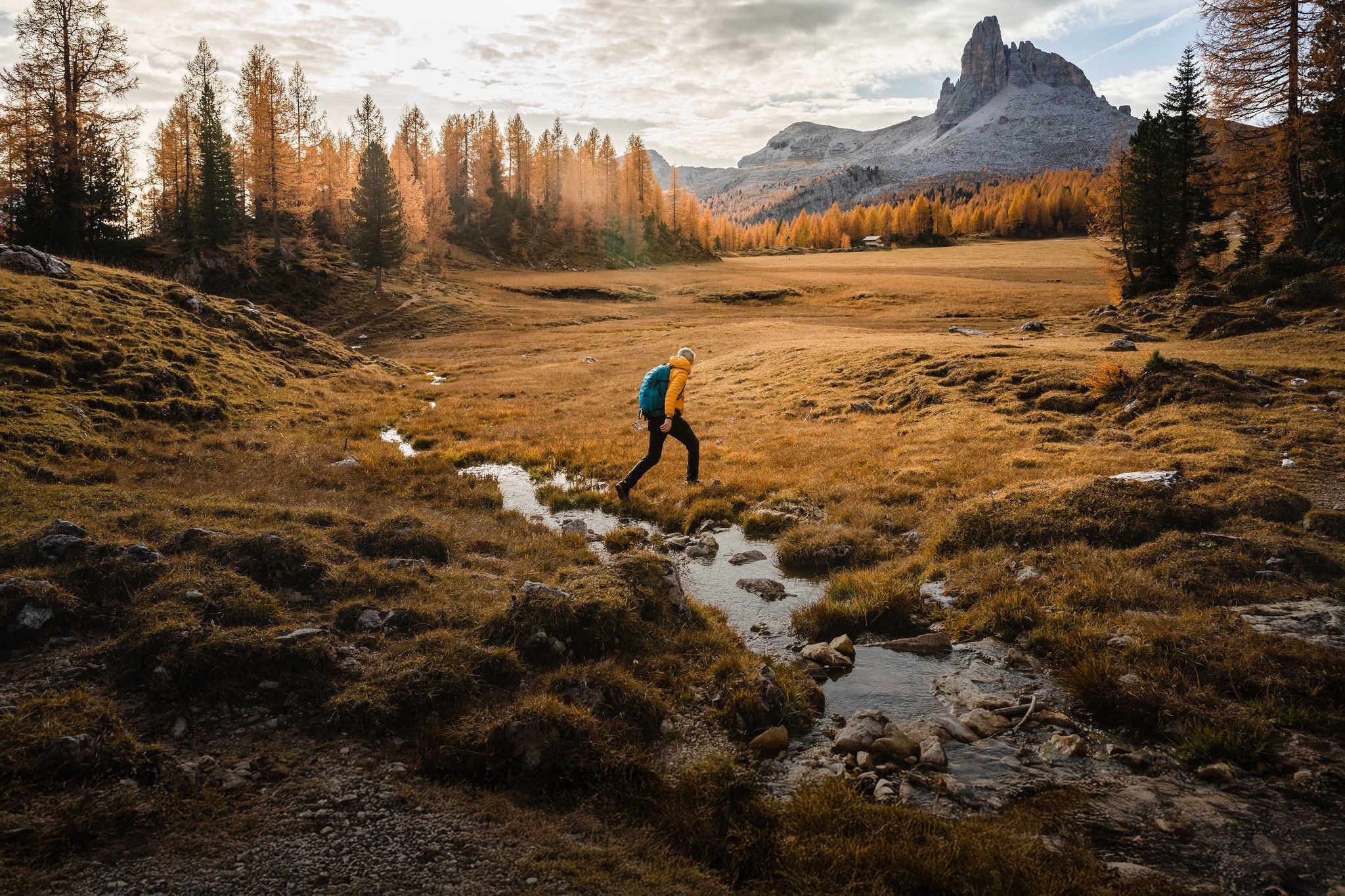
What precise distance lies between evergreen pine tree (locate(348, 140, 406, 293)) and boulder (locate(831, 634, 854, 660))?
68.9 m

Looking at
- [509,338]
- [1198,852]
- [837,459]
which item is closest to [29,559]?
[1198,852]

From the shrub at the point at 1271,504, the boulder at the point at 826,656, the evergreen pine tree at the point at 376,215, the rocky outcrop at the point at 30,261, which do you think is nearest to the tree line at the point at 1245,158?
the shrub at the point at 1271,504

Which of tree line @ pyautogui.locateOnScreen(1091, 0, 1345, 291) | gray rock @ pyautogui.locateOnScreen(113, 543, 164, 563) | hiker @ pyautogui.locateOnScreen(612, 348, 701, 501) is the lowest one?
gray rock @ pyautogui.locateOnScreen(113, 543, 164, 563)

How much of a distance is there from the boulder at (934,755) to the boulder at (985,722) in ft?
1.95

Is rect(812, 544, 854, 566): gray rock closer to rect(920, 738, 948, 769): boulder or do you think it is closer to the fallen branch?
the fallen branch

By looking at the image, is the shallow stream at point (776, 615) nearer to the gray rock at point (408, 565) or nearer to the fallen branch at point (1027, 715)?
the fallen branch at point (1027, 715)

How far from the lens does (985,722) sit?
21.8 ft

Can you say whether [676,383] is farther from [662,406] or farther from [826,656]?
[826,656]

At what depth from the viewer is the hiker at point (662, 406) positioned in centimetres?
1441

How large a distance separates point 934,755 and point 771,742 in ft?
5.10

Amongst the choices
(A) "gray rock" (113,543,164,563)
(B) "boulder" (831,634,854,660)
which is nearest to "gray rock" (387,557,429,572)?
(A) "gray rock" (113,543,164,563)

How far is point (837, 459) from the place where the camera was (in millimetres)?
16812

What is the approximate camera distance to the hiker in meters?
14.4

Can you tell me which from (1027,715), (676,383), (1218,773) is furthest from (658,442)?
(1218,773)
